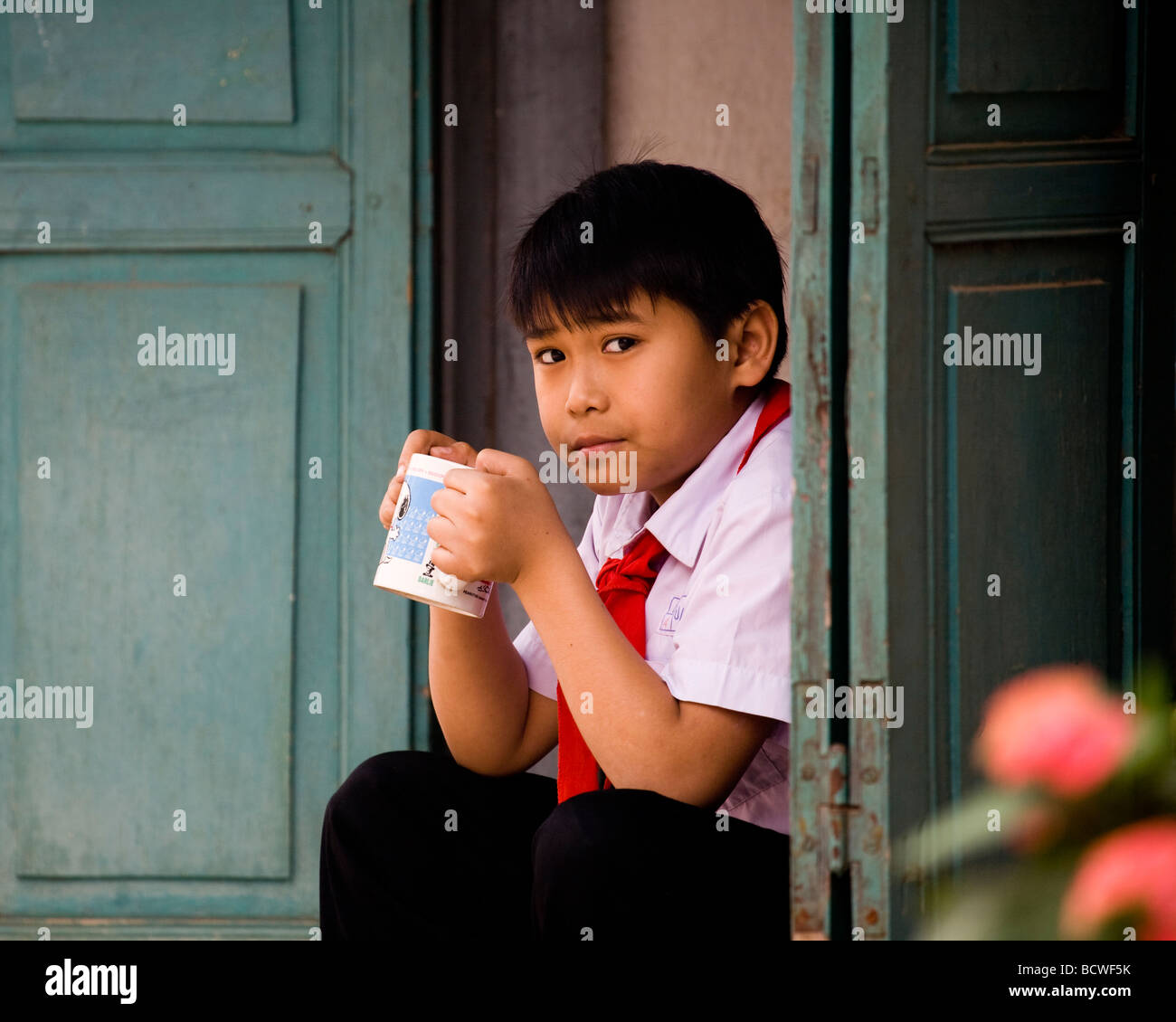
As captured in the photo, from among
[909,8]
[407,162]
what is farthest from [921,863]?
[407,162]

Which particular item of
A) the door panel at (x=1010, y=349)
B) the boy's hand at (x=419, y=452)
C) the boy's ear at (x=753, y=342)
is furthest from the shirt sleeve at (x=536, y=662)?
the door panel at (x=1010, y=349)

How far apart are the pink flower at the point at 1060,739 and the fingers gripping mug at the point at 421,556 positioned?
688 mm

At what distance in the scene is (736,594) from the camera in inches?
44.2

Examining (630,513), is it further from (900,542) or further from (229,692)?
(229,692)

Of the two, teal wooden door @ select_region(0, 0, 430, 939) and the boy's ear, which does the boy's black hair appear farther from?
teal wooden door @ select_region(0, 0, 430, 939)

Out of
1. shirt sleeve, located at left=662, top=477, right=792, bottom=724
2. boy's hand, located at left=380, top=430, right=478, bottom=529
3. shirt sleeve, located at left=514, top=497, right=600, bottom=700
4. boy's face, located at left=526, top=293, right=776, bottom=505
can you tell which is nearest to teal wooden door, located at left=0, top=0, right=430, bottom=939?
shirt sleeve, located at left=514, top=497, right=600, bottom=700

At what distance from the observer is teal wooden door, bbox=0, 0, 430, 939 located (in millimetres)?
1813

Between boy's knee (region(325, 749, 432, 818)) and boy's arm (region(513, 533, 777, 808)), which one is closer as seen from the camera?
boy's arm (region(513, 533, 777, 808))

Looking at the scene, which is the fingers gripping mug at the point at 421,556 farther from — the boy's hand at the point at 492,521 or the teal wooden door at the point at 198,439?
the teal wooden door at the point at 198,439

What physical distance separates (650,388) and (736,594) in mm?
245

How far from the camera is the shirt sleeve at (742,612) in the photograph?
1.08 m

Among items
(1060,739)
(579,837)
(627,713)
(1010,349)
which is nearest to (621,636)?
(627,713)

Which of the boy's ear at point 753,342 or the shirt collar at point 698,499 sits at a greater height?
the boy's ear at point 753,342

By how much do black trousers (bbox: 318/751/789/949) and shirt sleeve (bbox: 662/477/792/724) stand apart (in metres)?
0.12
